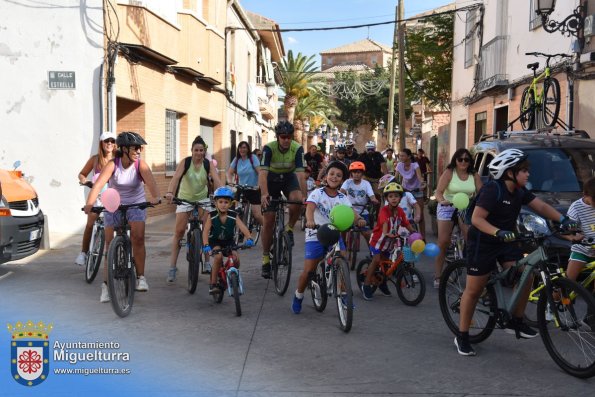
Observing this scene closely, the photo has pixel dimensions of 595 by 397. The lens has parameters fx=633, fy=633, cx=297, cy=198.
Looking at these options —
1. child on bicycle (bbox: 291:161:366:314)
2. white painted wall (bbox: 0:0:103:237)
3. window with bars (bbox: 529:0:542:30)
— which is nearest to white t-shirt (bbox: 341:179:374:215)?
child on bicycle (bbox: 291:161:366:314)

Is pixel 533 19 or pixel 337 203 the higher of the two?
pixel 533 19

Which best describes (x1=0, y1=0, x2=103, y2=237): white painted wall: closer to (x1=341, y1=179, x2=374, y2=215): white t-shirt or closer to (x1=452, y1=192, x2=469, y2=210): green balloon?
(x1=341, y1=179, x2=374, y2=215): white t-shirt

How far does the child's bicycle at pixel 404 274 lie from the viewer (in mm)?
6934

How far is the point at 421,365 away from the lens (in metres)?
4.80

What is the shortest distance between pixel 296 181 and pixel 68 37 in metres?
7.37

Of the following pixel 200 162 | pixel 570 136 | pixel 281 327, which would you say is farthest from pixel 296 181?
pixel 570 136

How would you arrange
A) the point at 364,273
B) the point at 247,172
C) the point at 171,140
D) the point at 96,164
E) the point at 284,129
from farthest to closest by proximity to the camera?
the point at 171,140
the point at 247,172
the point at 96,164
the point at 364,273
the point at 284,129

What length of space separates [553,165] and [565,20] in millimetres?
6018

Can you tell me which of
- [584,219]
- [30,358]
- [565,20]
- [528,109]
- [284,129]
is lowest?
[30,358]

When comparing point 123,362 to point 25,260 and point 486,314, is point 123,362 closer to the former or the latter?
point 486,314

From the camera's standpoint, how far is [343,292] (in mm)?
5770

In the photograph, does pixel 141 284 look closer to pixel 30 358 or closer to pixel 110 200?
pixel 110 200

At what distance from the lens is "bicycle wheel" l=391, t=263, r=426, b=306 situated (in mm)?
6898

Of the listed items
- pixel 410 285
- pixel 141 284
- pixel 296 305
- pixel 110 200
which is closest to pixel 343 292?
pixel 296 305
